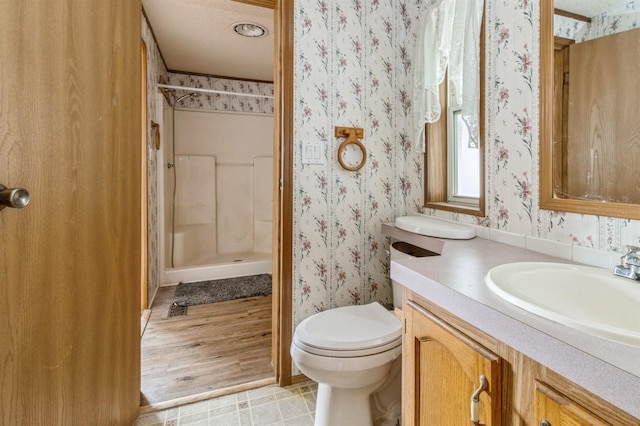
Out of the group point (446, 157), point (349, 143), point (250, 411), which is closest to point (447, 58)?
point (446, 157)

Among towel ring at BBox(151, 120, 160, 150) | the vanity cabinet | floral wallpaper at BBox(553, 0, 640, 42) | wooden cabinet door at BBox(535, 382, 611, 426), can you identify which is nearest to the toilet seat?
the vanity cabinet

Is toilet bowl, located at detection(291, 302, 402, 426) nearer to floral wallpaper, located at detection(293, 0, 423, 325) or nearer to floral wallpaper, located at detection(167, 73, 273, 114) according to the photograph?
floral wallpaper, located at detection(293, 0, 423, 325)

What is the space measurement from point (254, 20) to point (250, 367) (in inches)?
96.5

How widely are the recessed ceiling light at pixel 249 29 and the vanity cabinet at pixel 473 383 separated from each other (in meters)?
2.49

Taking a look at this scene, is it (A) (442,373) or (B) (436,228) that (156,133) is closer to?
(B) (436,228)

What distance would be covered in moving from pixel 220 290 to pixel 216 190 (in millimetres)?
1407

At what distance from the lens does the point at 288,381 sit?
5.26ft

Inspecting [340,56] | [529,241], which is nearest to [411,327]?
[529,241]

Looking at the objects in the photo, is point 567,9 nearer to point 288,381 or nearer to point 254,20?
point 288,381

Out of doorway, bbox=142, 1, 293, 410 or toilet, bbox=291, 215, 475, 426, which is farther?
doorway, bbox=142, 1, 293, 410

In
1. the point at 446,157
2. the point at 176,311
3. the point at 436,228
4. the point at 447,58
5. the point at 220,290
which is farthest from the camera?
the point at 220,290

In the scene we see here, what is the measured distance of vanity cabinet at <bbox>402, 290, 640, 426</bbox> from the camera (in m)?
0.48

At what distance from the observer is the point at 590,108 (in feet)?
3.13

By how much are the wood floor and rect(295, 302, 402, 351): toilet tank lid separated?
2.04 feet
